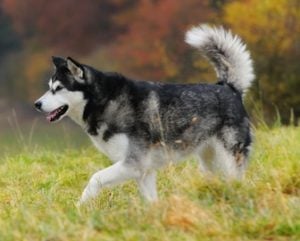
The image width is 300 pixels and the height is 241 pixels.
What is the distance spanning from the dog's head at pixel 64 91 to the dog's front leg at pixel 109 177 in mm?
584

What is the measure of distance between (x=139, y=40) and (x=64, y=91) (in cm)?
2903

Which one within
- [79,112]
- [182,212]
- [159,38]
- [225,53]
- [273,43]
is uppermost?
[159,38]

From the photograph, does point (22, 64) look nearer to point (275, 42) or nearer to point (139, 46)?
point (139, 46)

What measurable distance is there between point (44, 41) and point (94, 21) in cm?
247

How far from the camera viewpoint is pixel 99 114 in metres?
6.09

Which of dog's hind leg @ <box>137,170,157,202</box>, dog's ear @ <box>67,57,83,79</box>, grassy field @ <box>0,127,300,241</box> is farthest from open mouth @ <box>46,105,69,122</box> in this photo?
dog's hind leg @ <box>137,170,157,202</box>

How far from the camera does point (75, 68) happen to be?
614cm

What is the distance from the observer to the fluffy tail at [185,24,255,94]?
680 centimetres

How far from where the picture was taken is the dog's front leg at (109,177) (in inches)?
225

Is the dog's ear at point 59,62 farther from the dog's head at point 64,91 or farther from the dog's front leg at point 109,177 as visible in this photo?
the dog's front leg at point 109,177

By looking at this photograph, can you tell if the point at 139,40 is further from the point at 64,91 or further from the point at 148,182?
the point at 148,182

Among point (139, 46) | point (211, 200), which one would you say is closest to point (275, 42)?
point (139, 46)

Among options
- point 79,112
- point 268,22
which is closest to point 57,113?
point 79,112

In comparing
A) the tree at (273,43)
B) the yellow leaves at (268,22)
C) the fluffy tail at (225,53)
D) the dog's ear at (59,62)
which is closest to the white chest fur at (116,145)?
the dog's ear at (59,62)
